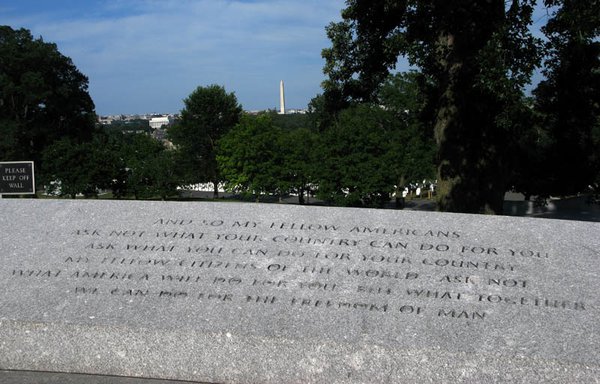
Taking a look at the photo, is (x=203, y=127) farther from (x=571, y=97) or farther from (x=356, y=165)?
(x=571, y=97)

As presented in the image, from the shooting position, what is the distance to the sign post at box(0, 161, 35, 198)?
39.9 ft

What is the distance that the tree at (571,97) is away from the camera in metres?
9.09

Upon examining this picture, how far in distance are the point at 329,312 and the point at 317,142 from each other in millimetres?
35845

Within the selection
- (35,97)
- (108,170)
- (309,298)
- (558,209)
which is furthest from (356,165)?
(309,298)

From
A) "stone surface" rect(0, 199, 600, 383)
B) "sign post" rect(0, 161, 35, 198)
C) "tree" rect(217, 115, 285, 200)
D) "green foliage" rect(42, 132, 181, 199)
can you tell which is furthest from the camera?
"tree" rect(217, 115, 285, 200)

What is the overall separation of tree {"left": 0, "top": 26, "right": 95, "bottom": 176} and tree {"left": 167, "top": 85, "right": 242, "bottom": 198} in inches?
719

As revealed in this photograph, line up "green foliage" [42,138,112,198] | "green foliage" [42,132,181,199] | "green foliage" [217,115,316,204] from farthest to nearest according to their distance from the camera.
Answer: "green foliage" [217,115,316,204] < "green foliage" [42,132,181,199] < "green foliage" [42,138,112,198]

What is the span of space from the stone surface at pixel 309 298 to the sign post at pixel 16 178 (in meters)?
7.04

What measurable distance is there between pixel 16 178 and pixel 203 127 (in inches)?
2161

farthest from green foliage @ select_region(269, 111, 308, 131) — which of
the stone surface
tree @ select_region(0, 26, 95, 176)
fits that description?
the stone surface

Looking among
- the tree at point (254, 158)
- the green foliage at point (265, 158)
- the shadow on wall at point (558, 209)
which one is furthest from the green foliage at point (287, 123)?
the shadow on wall at point (558, 209)

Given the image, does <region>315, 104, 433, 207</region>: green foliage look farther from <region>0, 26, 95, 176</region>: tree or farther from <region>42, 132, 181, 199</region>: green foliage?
<region>0, 26, 95, 176</region>: tree

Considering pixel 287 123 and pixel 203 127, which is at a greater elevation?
pixel 287 123

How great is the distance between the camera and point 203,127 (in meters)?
66.6
